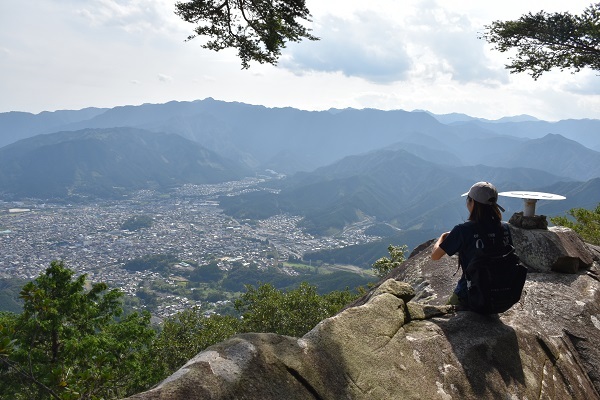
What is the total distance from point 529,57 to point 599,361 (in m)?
21.0

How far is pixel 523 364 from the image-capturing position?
25.3 ft

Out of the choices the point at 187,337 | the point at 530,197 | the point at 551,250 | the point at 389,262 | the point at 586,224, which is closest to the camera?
the point at 530,197

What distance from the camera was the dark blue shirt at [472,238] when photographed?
804 cm

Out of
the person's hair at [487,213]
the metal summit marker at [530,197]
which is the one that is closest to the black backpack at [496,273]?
the person's hair at [487,213]

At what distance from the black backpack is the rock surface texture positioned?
2.42ft

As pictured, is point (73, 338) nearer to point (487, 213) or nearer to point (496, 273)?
point (496, 273)

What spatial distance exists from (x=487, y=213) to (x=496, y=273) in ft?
4.24

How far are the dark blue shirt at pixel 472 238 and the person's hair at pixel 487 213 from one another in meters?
0.11

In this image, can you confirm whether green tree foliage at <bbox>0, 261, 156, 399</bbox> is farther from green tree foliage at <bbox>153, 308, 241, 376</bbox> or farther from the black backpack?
the black backpack

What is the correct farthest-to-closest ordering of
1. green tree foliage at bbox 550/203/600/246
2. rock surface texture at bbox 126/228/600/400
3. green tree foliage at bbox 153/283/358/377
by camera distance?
green tree foliage at bbox 153/283/358/377 → green tree foliage at bbox 550/203/600/246 → rock surface texture at bbox 126/228/600/400

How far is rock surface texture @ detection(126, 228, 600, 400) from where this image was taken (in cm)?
550

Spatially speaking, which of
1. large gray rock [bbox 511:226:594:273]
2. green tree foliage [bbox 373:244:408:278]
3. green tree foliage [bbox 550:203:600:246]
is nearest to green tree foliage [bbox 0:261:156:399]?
large gray rock [bbox 511:226:594:273]

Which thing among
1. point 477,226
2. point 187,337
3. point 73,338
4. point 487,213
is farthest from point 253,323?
point 487,213

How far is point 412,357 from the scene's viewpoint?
23.2 feet
